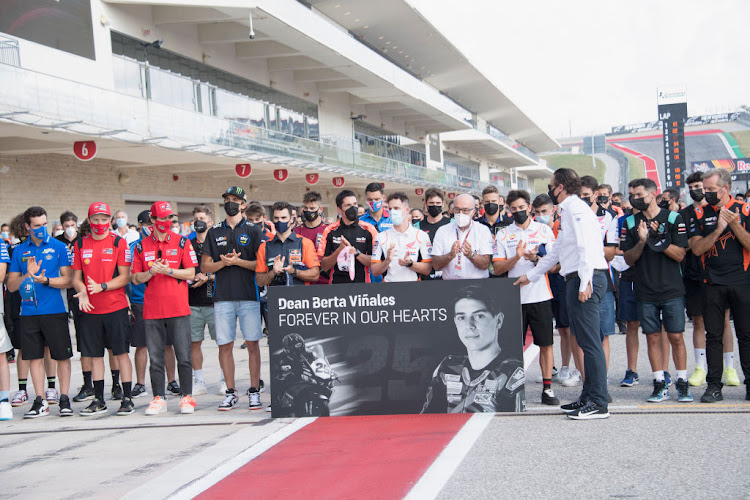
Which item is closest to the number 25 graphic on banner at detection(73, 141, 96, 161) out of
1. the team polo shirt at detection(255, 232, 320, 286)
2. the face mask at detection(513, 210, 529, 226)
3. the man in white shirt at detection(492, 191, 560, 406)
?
the team polo shirt at detection(255, 232, 320, 286)

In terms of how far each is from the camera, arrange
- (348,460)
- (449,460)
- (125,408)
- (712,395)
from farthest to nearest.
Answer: (125,408) → (712,395) → (348,460) → (449,460)

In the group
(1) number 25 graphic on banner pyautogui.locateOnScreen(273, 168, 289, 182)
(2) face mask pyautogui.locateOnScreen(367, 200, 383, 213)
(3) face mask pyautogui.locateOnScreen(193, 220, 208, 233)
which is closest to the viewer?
(2) face mask pyautogui.locateOnScreen(367, 200, 383, 213)

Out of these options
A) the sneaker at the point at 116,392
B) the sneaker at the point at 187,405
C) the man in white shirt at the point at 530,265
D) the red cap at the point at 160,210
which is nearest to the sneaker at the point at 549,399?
the man in white shirt at the point at 530,265

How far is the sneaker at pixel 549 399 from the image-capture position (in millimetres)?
7199

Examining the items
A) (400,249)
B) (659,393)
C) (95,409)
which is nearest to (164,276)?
(95,409)

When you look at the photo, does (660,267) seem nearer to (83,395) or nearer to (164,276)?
(164,276)

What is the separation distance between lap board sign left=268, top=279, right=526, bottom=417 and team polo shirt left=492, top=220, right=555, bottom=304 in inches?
25.2

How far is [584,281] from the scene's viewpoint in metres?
6.51

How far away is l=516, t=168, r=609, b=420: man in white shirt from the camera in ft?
21.4

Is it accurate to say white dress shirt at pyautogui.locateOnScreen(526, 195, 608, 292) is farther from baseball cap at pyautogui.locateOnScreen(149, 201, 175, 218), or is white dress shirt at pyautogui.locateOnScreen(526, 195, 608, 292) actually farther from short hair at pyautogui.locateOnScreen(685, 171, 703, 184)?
baseball cap at pyautogui.locateOnScreen(149, 201, 175, 218)

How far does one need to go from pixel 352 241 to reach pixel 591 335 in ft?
9.10

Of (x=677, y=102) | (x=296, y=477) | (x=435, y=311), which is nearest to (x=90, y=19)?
(x=435, y=311)

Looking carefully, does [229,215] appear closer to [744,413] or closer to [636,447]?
[636,447]

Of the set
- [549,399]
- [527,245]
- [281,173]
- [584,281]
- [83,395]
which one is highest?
[281,173]
